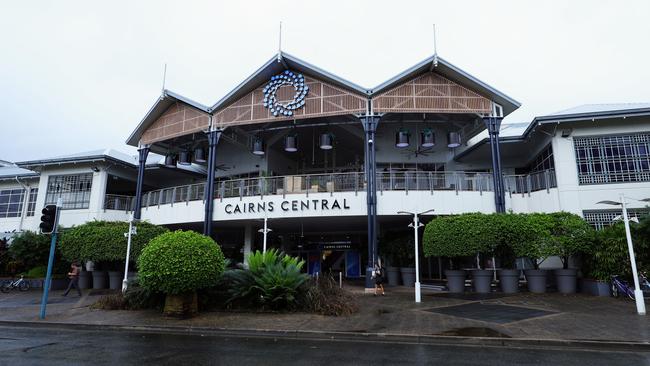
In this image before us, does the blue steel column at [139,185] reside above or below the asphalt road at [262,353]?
above

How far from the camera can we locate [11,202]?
89.5ft

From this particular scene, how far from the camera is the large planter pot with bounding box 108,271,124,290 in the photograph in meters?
19.9

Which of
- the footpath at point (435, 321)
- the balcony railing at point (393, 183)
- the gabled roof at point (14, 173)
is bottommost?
the footpath at point (435, 321)

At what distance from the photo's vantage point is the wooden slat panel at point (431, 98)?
19312 millimetres

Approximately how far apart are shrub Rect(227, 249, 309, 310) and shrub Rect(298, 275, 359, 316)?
0.30m

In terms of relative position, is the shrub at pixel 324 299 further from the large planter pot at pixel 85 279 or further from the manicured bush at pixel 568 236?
the large planter pot at pixel 85 279

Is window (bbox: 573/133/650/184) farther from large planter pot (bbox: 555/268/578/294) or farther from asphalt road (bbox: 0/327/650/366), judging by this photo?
asphalt road (bbox: 0/327/650/366)

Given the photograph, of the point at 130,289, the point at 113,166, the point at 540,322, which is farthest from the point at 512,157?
the point at 113,166

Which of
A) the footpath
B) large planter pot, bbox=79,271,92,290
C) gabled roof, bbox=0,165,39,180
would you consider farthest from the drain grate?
gabled roof, bbox=0,165,39,180

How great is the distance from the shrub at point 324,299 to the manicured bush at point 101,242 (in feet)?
34.2

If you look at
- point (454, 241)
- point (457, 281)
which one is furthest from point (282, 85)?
point (457, 281)

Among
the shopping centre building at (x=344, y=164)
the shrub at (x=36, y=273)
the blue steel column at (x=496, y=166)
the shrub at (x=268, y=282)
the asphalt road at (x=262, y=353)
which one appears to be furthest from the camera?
the shrub at (x=36, y=273)

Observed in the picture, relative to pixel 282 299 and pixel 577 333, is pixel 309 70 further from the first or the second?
pixel 577 333

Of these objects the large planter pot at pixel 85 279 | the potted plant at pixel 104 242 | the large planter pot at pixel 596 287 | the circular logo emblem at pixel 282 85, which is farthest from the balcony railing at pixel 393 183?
the large planter pot at pixel 85 279
